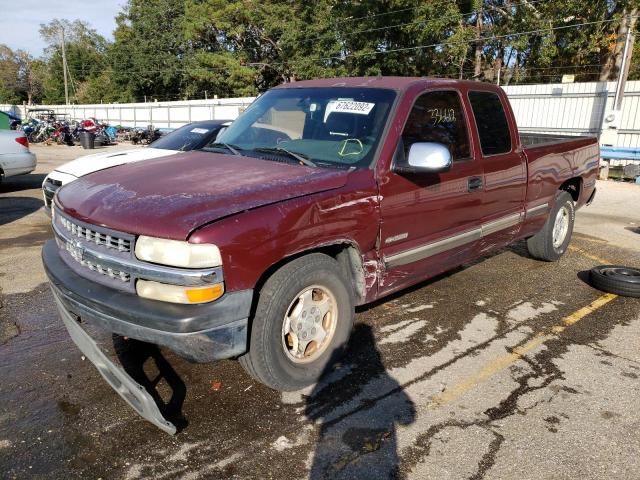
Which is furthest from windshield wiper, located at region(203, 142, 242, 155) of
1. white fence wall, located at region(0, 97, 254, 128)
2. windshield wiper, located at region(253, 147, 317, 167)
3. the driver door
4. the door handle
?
white fence wall, located at region(0, 97, 254, 128)

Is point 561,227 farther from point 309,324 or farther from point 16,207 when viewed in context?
point 16,207

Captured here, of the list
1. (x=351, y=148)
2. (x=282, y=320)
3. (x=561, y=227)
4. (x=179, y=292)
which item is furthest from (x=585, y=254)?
(x=179, y=292)

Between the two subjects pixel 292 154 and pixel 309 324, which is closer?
pixel 309 324

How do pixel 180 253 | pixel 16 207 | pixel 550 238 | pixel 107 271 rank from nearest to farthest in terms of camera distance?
pixel 180 253 < pixel 107 271 < pixel 550 238 < pixel 16 207

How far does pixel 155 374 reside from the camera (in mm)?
3406

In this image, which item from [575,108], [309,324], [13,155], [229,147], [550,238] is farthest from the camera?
[575,108]

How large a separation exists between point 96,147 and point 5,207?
54.4 feet

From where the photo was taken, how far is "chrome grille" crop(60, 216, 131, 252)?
272cm

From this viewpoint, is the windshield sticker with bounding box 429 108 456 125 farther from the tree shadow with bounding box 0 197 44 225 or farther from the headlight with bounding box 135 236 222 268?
the tree shadow with bounding box 0 197 44 225

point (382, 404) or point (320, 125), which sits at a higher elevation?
point (320, 125)

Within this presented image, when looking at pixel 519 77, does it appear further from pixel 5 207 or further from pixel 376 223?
pixel 376 223

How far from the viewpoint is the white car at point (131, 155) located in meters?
6.78

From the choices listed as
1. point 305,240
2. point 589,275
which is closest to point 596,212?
point 589,275

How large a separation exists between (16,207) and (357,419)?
868 cm
